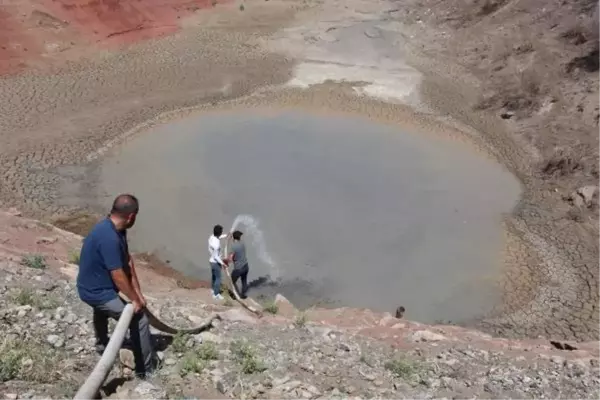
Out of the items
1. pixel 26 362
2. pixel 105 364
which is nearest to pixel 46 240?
pixel 26 362

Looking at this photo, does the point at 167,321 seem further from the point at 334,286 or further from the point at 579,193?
the point at 579,193

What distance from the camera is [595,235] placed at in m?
14.6

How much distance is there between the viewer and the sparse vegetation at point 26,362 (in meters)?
5.88

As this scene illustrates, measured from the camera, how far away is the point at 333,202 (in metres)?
15.4

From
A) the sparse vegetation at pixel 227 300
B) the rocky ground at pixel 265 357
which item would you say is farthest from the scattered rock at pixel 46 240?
the sparse vegetation at pixel 227 300

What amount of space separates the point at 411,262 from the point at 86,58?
13.8 metres

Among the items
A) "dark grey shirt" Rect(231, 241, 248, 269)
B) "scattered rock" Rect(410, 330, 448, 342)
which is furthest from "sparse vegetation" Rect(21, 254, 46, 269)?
"scattered rock" Rect(410, 330, 448, 342)

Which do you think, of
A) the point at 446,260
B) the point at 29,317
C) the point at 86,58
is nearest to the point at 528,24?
the point at 446,260

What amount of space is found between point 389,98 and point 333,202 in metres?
6.57

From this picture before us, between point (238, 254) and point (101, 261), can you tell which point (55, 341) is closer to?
point (101, 261)

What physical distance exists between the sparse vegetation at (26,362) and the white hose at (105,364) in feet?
1.88

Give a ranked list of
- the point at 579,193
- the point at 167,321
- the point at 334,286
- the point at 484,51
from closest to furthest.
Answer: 1. the point at 167,321
2. the point at 334,286
3. the point at 579,193
4. the point at 484,51

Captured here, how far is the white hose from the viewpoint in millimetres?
5559

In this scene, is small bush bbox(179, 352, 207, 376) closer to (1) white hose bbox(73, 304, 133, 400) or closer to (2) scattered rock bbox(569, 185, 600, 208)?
(1) white hose bbox(73, 304, 133, 400)
